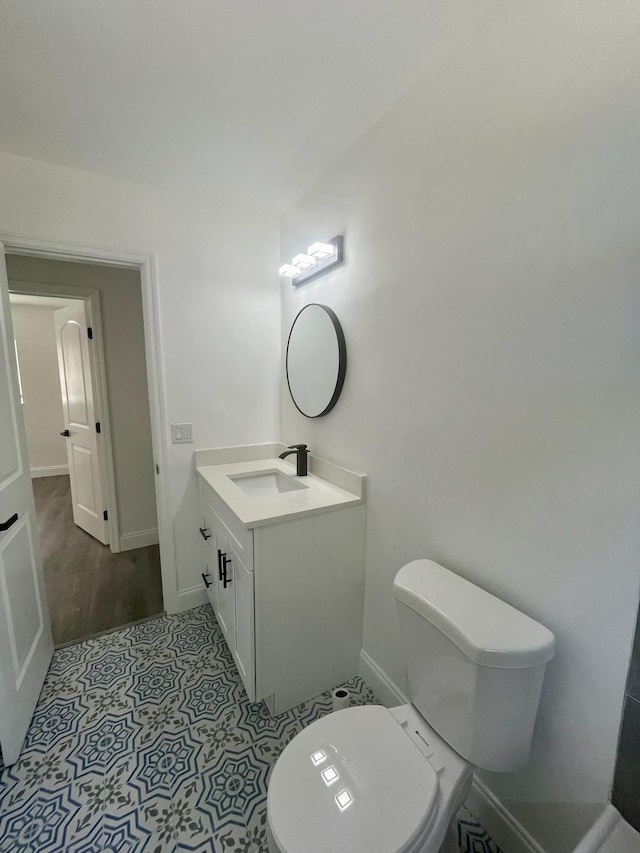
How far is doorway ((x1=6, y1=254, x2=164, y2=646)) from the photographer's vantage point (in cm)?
241

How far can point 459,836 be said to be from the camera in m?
1.11

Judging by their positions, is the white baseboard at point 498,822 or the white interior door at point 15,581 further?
the white interior door at point 15,581

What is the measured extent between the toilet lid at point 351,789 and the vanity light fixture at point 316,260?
1.72m

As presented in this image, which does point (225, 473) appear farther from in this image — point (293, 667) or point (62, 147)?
point (62, 147)

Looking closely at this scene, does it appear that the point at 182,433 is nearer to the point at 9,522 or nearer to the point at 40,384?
the point at 9,522

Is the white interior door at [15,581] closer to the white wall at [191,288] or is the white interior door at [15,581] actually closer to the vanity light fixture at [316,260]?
the white wall at [191,288]

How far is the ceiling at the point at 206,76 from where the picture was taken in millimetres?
978

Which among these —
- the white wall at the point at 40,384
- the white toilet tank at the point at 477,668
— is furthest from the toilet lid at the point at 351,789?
the white wall at the point at 40,384

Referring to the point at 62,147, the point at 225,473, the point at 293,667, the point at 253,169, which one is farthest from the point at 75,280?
the point at 293,667

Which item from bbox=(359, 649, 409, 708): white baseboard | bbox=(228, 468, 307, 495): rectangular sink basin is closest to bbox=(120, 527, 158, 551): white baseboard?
bbox=(228, 468, 307, 495): rectangular sink basin

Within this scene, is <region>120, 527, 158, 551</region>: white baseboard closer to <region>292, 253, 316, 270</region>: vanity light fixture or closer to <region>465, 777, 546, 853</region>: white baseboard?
<region>292, 253, 316, 270</region>: vanity light fixture

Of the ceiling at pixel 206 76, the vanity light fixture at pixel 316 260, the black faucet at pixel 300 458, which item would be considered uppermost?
the ceiling at pixel 206 76

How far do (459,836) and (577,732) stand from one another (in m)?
0.60

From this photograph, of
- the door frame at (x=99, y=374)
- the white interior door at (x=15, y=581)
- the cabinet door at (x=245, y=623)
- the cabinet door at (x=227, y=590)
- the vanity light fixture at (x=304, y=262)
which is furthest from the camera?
the door frame at (x=99, y=374)
